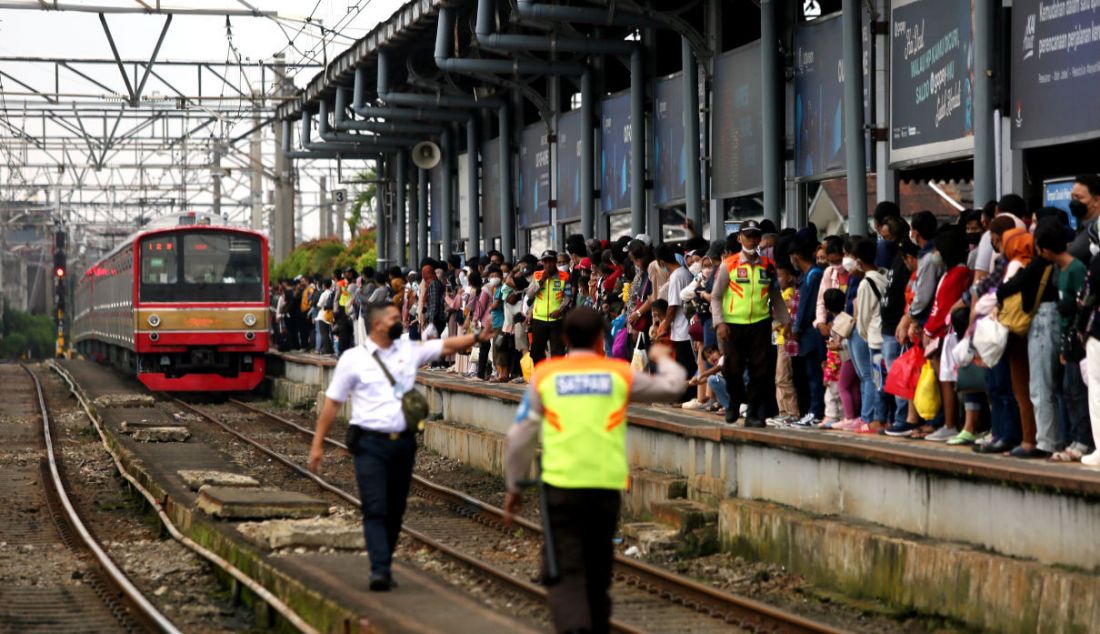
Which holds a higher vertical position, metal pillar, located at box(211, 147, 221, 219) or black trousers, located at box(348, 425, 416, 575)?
metal pillar, located at box(211, 147, 221, 219)

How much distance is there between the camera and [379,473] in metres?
8.87

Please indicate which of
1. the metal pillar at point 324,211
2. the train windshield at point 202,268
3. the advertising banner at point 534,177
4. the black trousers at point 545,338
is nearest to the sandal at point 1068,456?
the black trousers at point 545,338

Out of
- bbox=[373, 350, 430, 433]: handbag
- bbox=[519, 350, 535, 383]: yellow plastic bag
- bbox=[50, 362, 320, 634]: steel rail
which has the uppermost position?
bbox=[373, 350, 430, 433]: handbag

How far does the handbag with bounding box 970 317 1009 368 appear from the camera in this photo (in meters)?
9.50

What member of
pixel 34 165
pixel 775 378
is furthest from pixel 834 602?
pixel 34 165

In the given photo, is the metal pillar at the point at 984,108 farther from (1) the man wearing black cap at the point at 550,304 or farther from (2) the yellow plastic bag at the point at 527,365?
(2) the yellow plastic bag at the point at 527,365

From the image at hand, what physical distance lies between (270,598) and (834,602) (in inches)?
132

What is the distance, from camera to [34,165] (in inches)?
1884

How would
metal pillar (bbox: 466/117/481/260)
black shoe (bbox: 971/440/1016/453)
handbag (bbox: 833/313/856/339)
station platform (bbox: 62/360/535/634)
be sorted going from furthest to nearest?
metal pillar (bbox: 466/117/481/260)
handbag (bbox: 833/313/856/339)
black shoe (bbox: 971/440/1016/453)
station platform (bbox: 62/360/535/634)

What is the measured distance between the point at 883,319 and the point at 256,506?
196 inches

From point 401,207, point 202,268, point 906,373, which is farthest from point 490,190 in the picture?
point 906,373

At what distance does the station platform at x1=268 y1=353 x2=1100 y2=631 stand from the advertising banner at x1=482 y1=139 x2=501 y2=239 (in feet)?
47.4

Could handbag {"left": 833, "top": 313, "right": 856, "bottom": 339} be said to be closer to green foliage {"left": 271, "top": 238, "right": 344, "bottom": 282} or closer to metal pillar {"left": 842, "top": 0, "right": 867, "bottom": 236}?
metal pillar {"left": 842, "top": 0, "right": 867, "bottom": 236}

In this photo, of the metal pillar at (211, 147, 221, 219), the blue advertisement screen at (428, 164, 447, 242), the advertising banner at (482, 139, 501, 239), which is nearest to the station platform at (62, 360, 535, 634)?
the advertising banner at (482, 139, 501, 239)
